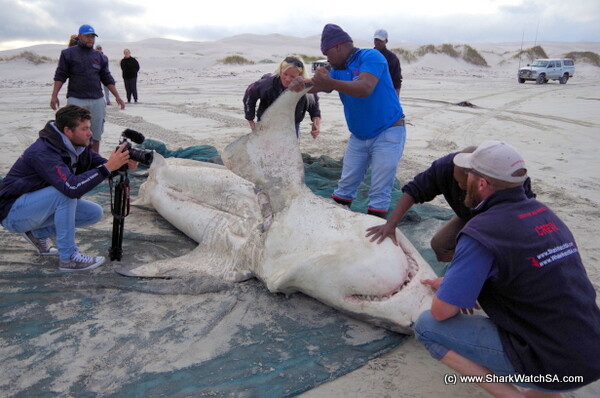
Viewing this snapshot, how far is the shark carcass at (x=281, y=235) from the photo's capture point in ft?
9.43

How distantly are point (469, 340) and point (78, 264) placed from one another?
9.99ft

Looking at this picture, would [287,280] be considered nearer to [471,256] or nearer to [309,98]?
[471,256]

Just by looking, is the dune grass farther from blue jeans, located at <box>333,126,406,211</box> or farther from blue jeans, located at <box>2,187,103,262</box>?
blue jeans, located at <box>2,187,103,262</box>

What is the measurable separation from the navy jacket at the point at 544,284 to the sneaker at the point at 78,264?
3054 millimetres

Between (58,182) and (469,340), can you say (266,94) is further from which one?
(469,340)

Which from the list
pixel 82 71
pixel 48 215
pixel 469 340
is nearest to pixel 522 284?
pixel 469 340

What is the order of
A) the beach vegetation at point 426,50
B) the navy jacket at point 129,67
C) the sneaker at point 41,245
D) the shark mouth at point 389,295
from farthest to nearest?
the beach vegetation at point 426,50 → the navy jacket at point 129,67 → the sneaker at point 41,245 → the shark mouth at point 389,295

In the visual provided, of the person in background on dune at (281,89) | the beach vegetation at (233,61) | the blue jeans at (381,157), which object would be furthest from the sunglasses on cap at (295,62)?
the beach vegetation at (233,61)

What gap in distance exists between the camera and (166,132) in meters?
9.65

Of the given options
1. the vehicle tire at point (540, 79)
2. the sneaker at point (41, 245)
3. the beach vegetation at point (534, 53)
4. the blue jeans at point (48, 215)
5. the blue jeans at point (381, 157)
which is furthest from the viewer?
the beach vegetation at point (534, 53)

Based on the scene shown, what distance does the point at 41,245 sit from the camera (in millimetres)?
3902

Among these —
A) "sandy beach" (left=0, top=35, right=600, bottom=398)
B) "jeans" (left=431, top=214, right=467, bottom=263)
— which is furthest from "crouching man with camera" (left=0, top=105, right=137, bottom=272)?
"jeans" (left=431, top=214, right=467, bottom=263)

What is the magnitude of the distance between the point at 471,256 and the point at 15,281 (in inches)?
133

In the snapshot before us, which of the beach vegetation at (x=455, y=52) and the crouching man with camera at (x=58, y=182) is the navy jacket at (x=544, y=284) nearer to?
the crouching man with camera at (x=58, y=182)
